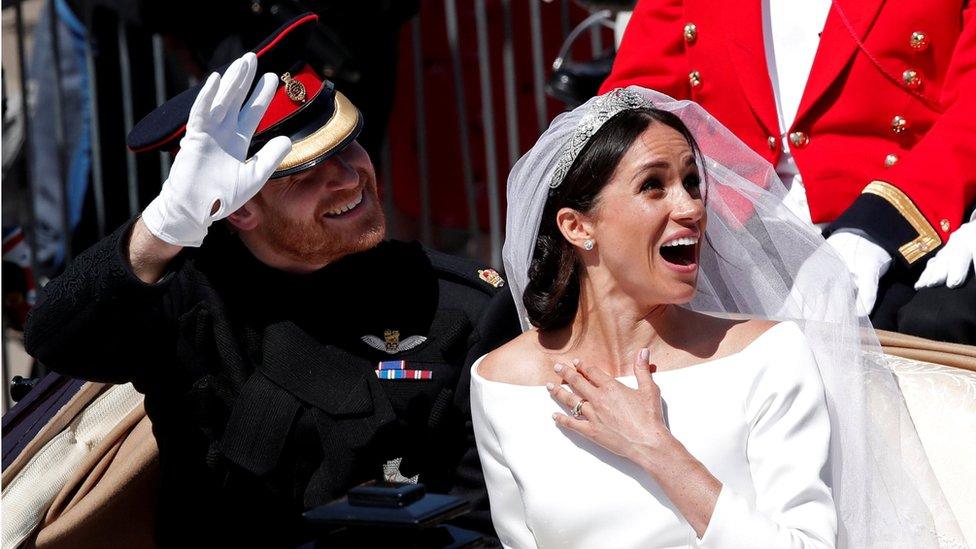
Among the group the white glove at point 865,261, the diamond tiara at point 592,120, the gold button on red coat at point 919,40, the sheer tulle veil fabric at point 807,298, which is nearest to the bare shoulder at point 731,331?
the sheer tulle veil fabric at point 807,298

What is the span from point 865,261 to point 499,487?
3.19 ft

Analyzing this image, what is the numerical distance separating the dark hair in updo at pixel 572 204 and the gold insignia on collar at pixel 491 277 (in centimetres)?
41

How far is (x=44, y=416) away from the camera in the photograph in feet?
12.0

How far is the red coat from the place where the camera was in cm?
350

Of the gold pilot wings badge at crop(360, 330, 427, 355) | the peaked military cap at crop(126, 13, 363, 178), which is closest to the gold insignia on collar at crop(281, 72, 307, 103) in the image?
the peaked military cap at crop(126, 13, 363, 178)

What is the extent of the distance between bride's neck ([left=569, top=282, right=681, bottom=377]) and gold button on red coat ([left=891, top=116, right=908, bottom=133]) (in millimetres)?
967

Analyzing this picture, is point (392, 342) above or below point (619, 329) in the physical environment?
below

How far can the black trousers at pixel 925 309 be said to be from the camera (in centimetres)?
328

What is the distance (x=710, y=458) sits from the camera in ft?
9.30

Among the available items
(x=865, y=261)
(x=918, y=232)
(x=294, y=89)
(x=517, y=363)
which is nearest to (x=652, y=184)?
(x=517, y=363)

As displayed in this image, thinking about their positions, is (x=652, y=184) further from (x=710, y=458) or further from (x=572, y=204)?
(x=710, y=458)

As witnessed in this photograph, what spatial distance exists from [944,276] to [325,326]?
4.27 feet

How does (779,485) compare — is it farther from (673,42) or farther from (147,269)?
(673,42)

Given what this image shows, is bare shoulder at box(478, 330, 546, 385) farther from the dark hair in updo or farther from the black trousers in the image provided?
the black trousers
